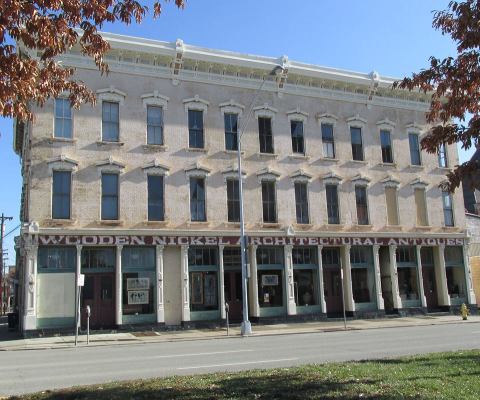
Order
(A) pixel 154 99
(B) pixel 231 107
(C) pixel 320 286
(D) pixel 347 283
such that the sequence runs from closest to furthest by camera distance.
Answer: (A) pixel 154 99
(B) pixel 231 107
(C) pixel 320 286
(D) pixel 347 283

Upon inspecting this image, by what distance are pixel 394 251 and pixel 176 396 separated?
1041 inches

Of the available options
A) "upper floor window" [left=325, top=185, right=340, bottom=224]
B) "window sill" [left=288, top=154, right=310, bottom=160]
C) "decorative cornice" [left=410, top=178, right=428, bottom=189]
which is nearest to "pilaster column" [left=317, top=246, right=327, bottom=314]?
"upper floor window" [left=325, top=185, right=340, bottom=224]

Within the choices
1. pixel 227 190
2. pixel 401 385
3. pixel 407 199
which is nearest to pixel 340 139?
pixel 407 199

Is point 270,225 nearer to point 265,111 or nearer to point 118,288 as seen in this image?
point 265,111

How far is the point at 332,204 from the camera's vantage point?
3161 cm

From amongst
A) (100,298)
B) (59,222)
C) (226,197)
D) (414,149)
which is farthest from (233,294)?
(414,149)

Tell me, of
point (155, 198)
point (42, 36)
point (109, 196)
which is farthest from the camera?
point (155, 198)

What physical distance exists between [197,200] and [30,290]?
922 centimetres

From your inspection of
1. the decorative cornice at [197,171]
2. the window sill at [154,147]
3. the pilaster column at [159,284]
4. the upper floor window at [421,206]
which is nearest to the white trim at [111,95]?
the window sill at [154,147]

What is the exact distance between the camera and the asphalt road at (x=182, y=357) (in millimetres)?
11863

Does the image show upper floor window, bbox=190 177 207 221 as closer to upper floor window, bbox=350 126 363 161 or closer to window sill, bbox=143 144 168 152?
window sill, bbox=143 144 168 152

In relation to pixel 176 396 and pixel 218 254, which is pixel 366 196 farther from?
pixel 176 396

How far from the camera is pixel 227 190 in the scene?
95.1 feet

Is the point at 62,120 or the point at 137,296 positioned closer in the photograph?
the point at 62,120
